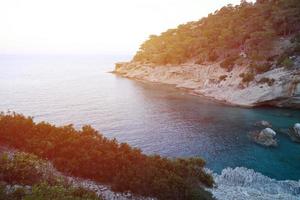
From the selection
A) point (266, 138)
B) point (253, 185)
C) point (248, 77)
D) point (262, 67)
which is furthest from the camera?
point (262, 67)

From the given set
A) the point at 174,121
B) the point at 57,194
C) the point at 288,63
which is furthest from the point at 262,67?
the point at 57,194

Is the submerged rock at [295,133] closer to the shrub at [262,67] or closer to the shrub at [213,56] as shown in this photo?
the shrub at [262,67]

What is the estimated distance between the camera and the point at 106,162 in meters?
18.8

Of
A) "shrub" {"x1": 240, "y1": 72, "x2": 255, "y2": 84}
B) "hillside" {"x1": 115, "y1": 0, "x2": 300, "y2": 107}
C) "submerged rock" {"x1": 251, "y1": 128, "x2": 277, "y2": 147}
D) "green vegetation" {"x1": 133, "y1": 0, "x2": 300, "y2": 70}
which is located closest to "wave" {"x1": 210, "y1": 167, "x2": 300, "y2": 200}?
"submerged rock" {"x1": 251, "y1": 128, "x2": 277, "y2": 147}

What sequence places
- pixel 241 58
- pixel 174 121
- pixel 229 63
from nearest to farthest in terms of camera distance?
pixel 174 121, pixel 241 58, pixel 229 63

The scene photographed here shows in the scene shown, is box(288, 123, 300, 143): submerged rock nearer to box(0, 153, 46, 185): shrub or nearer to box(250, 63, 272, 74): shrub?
box(250, 63, 272, 74): shrub

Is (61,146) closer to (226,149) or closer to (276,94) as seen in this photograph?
(226,149)

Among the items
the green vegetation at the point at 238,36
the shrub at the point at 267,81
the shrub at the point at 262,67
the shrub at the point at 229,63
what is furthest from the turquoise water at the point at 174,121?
the green vegetation at the point at 238,36

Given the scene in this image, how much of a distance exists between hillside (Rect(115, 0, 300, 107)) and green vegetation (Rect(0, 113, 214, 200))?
46889mm

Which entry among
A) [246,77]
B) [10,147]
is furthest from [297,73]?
[10,147]

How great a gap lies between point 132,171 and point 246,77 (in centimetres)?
5816

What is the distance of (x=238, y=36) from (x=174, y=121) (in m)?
44.3

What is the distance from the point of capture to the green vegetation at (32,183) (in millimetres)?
12885

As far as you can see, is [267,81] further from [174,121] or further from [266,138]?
[266,138]
